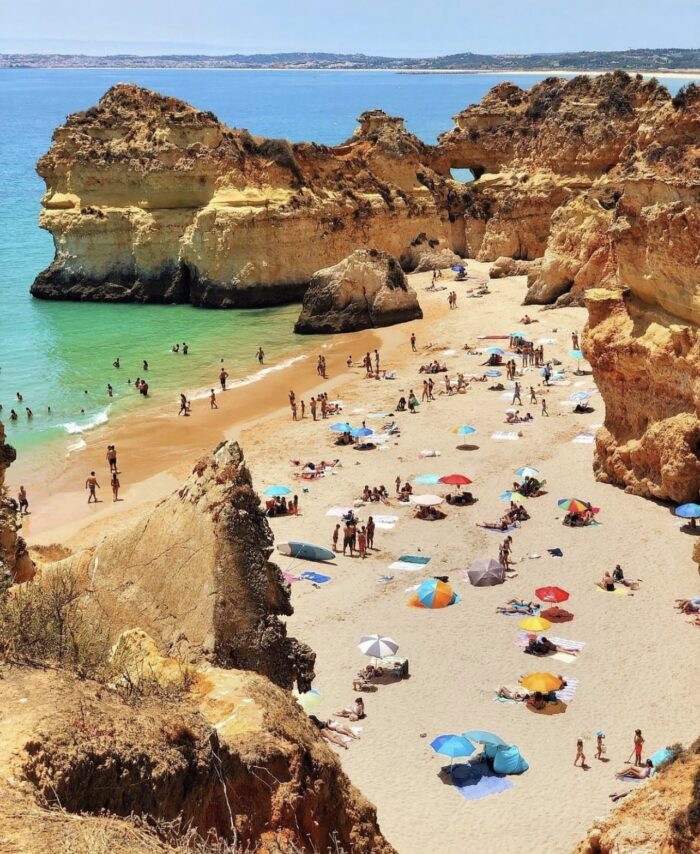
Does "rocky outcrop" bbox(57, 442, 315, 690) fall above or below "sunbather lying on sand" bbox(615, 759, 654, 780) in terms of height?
above

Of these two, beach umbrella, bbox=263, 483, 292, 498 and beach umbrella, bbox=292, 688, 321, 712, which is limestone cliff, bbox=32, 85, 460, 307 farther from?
beach umbrella, bbox=292, 688, 321, 712

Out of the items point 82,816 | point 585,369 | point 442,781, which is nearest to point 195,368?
point 585,369

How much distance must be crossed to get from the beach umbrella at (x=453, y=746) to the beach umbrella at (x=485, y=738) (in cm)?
10

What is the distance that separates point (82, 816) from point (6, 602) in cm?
316

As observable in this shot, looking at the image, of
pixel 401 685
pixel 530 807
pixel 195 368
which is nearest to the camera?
pixel 530 807

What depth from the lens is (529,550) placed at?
68.5ft

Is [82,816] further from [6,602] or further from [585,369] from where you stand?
[585,369]

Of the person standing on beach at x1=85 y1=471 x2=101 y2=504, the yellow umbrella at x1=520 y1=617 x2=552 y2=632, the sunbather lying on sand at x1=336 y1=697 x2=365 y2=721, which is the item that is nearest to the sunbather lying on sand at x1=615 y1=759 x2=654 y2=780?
the sunbather lying on sand at x1=336 y1=697 x2=365 y2=721

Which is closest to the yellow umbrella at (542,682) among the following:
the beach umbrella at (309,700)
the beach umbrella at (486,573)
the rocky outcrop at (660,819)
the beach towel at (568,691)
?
the beach towel at (568,691)

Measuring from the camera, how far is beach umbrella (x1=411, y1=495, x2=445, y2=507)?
22.8 meters

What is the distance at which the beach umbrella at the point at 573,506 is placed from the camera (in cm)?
2188

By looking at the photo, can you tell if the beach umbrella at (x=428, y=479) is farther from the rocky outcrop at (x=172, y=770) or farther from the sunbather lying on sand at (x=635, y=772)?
the rocky outcrop at (x=172, y=770)

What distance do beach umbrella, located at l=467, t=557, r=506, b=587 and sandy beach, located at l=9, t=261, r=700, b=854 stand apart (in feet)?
0.61

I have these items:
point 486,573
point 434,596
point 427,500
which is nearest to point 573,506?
point 427,500
